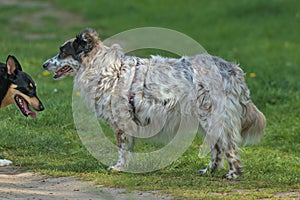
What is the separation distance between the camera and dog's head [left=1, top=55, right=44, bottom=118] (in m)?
7.61

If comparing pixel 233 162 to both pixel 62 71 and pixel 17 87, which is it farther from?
pixel 17 87

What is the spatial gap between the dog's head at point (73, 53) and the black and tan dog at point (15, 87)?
1.09 ft

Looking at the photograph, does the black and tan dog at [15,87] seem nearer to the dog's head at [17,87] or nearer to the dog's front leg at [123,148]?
the dog's head at [17,87]

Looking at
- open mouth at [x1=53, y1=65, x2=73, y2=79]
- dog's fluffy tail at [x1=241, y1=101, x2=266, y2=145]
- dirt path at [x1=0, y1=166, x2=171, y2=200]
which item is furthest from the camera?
open mouth at [x1=53, y1=65, x2=73, y2=79]

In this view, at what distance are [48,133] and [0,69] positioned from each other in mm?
1658

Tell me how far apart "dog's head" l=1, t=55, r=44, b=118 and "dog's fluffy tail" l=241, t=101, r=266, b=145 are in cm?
221

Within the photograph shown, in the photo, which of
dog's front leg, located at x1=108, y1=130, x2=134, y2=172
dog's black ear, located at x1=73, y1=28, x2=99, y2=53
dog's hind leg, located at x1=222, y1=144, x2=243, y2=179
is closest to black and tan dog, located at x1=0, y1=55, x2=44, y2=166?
dog's black ear, located at x1=73, y1=28, x2=99, y2=53

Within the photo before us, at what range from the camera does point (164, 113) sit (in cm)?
744

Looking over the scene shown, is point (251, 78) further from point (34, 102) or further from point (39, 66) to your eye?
point (34, 102)

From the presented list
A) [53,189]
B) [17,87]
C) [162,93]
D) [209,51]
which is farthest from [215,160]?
[209,51]

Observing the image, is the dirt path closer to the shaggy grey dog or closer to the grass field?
the grass field

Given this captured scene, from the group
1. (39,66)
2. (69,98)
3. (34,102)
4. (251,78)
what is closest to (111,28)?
(39,66)

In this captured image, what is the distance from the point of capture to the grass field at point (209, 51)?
23.5 ft

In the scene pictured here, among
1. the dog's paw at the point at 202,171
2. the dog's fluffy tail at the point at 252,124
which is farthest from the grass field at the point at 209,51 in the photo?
the dog's fluffy tail at the point at 252,124
